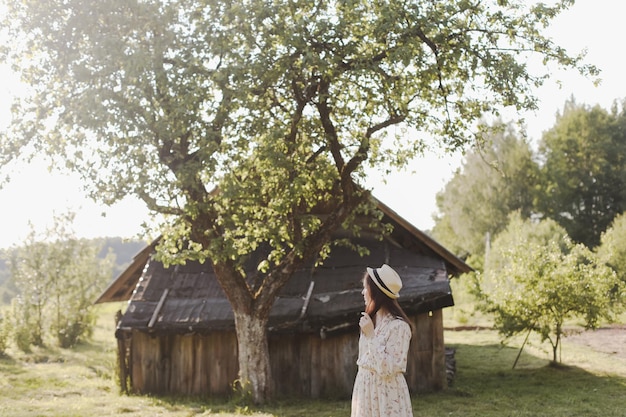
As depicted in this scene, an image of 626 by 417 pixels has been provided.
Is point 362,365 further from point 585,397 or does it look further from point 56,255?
point 56,255

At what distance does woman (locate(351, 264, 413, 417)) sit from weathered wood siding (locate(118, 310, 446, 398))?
834cm

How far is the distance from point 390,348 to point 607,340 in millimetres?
19447

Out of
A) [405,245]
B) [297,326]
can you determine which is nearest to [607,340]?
[405,245]

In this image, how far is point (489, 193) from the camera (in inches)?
1896

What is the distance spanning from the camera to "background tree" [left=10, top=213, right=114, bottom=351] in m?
24.9

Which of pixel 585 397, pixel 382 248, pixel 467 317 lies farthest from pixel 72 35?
pixel 467 317

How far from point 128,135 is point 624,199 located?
4463cm

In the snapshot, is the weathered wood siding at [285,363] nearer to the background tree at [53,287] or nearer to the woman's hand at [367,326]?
the woman's hand at [367,326]

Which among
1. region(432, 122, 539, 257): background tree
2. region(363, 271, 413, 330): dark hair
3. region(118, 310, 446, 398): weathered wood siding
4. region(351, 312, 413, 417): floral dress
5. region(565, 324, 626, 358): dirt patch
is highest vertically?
region(432, 122, 539, 257): background tree

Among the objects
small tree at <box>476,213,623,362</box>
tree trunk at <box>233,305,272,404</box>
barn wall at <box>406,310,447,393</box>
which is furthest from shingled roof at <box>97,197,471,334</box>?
small tree at <box>476,213,623,362</box>

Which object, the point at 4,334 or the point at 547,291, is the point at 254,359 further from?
the point at 4,334

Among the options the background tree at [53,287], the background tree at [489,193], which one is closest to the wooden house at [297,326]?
the background tree at [53,287]

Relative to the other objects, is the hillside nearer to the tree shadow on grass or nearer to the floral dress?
the floral dress

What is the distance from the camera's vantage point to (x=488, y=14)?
471 inches
